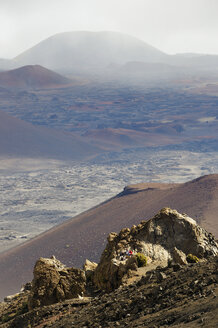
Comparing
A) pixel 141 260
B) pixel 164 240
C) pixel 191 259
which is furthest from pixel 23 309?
pixel 191 259

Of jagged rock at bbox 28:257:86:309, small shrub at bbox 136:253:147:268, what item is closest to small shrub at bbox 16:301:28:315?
jagged rock at bbox 28:257:86:309

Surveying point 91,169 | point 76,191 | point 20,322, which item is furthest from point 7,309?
point 91,169

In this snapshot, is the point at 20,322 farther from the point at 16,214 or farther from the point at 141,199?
the point at 16,214

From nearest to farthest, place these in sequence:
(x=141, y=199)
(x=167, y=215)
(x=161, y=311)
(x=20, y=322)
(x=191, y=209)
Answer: (x=161, y=311), (x=20, y=322), (x=167, y=215), (x=191, y=209), (x=141, y=199)

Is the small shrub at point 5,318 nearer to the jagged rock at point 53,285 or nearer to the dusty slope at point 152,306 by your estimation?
the jagged rock at point 53,285

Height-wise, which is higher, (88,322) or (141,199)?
(88,322)

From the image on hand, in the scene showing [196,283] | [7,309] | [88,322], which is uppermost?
[196,283]

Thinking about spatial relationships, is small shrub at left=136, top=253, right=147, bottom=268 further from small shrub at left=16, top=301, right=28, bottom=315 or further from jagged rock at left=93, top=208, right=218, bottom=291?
small shrub at left=16, top=301, right=28, bottom=315

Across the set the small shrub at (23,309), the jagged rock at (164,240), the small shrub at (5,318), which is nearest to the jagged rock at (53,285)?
the small shrub at (23,309)
